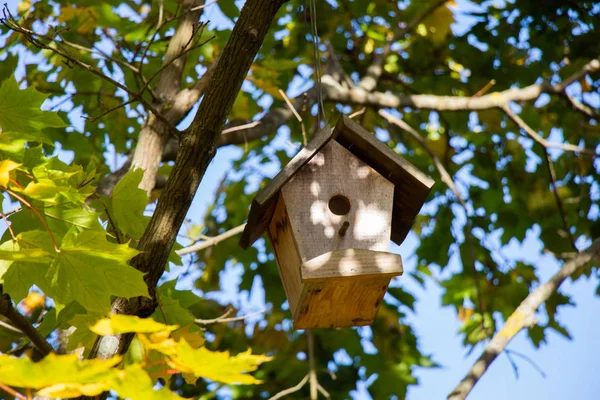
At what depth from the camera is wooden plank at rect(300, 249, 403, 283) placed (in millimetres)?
2127

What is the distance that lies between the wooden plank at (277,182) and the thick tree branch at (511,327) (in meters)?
1.05

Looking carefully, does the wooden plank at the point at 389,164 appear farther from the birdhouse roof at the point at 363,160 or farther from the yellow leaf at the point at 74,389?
the yellow leaf at the point at 74,389

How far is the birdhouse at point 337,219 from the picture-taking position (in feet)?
7.20

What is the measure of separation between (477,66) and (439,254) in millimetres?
1383

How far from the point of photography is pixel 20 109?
216 cm

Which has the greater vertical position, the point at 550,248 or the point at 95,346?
the point at 550,248

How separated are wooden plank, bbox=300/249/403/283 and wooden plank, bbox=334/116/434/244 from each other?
33 cm

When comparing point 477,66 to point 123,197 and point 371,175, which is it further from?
point 123,197

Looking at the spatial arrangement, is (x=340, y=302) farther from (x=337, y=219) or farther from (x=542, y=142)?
(x=542, y=142)

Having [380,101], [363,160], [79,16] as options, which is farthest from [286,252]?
[79,16]

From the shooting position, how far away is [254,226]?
2475mm

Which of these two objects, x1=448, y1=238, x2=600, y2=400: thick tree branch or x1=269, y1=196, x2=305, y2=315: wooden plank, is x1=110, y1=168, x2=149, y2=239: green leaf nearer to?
x1=269, y1=196, x2=305, y2=315: wooden plank

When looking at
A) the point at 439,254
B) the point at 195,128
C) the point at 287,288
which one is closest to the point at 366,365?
the point at 439,254

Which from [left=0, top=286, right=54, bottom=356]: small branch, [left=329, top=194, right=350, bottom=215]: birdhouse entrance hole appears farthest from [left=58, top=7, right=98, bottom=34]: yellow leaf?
[left=0, top=286, right=54, bottom=356]: small branch
